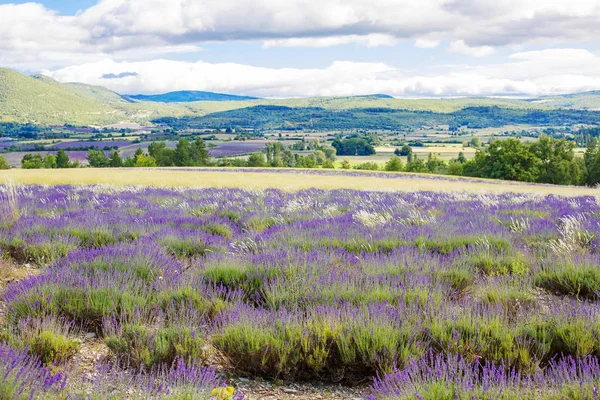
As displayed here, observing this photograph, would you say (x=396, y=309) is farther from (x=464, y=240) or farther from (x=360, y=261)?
(x=464, y=240)

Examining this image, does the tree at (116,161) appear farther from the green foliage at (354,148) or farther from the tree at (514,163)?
the green foliage at (354,148)

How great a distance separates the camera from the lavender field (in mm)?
3000

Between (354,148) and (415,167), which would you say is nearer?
(415,167)

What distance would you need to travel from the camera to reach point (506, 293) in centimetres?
463

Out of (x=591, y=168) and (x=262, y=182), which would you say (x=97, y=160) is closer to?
(x=262, y=182)

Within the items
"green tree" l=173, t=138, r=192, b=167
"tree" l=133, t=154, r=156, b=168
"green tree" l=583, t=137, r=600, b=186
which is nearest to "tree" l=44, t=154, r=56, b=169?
"tree" l=133, t=154, r=156, b=168

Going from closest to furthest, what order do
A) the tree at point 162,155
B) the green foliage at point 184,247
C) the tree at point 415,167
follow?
the green foliage at point 184,247, the tree at point 162,155, the tree at point 415,167

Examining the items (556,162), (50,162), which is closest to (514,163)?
(556,162)

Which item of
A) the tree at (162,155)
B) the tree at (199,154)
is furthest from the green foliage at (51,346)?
the tree at (162,155)

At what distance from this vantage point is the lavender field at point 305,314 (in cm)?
300

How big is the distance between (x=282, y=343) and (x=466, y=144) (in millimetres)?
202904

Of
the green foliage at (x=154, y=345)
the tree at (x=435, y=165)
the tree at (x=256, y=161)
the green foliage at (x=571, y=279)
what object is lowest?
the tree at (x=435, y=165)

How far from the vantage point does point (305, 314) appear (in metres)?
4.36

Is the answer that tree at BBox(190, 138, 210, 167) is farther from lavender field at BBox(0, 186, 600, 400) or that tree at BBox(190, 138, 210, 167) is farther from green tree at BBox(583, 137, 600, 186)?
lavender field at BBox(0, 186, 600, 400)
